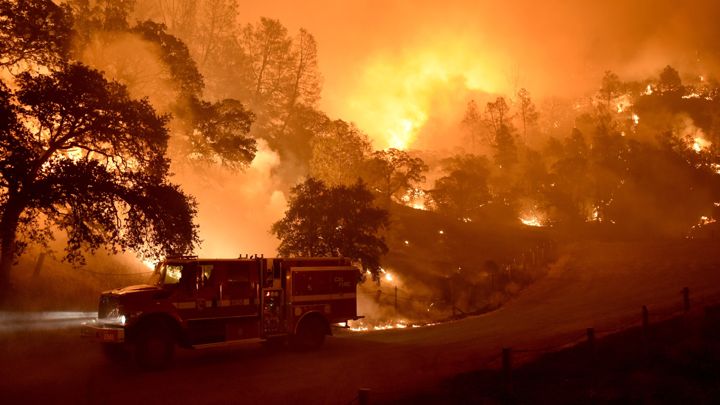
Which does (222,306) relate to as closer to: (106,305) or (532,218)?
(106,305)

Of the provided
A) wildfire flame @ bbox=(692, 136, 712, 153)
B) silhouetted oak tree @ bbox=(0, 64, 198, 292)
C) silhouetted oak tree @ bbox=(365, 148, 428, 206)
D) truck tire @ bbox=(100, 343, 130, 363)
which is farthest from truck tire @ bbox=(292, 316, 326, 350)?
wildfire flame @ bbox=(692, 136, 712, 153)

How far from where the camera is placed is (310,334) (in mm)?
15617

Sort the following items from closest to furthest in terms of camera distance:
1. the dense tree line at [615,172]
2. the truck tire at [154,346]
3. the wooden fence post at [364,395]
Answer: the wooden fence post at [364,395] < the truck tire at [154,346] < the dense tree line at [615,172]

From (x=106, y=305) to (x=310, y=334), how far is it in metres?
5.94

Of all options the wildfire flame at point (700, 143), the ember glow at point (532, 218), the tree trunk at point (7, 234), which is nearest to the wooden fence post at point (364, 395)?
the tree trunk at point (7, 234)

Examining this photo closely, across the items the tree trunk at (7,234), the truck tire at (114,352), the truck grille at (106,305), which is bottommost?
the truck tire at (114,352)

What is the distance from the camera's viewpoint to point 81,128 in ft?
54.4

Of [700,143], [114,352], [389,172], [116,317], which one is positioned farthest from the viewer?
[700,143]

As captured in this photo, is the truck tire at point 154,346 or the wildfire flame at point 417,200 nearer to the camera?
the truck tire at point 154,346

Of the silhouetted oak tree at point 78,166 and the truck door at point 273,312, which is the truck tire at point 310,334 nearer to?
the truck door at point 273,312

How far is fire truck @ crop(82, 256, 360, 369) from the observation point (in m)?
12.6

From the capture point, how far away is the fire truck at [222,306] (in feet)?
41.4

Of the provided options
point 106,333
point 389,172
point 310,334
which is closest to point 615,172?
point 389,172

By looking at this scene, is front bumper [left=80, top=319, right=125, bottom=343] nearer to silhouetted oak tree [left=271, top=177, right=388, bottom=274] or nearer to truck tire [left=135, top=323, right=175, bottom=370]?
truck tire [left=135, top=323, right=175, bottom=370]
